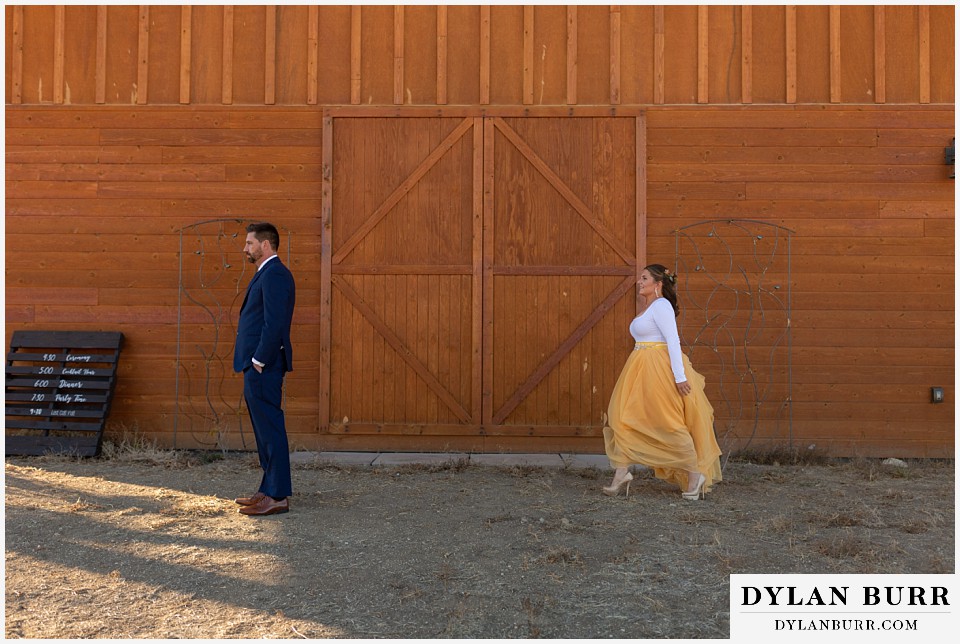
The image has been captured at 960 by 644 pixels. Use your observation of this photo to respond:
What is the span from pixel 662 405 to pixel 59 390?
16.8ft

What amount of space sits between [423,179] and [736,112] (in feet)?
9.15

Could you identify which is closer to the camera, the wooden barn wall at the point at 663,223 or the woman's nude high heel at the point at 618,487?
the woman's nude high heel at the point at 618,487

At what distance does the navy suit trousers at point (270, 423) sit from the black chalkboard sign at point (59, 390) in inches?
106

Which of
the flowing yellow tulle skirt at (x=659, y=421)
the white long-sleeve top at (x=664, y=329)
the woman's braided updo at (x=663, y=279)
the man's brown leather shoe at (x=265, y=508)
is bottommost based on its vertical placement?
the man's brown leather shoe at (x=265, y=508)

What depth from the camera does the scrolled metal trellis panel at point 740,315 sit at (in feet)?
22.2

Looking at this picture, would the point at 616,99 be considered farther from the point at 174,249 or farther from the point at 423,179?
the point at 174,249

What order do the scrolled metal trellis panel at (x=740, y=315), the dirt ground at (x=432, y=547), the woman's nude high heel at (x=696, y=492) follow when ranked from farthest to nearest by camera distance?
the scrolled metal trellis panel at (x=740, y=315)
the woman's nude high heel at (x=696, y=492)
the dirt ground at (x=432, y=547)

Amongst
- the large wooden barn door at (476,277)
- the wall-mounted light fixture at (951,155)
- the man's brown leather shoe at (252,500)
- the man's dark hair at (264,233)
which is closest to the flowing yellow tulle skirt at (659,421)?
the large wooden barn door at (476,277)

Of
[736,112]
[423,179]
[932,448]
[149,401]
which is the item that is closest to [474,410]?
[423,179]

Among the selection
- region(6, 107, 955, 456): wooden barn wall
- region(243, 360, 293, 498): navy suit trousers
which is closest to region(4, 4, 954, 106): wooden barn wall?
region(6, 107, 955, 456): wooden barn wall

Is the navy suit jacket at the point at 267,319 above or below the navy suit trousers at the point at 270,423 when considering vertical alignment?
above

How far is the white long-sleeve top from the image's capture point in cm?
498

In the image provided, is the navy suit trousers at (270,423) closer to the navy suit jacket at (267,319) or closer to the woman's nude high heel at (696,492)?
the navy suit jacket at (267,319)

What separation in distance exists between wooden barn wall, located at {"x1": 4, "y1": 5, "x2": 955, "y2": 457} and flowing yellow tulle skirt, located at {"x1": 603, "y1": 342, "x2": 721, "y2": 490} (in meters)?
1.66
